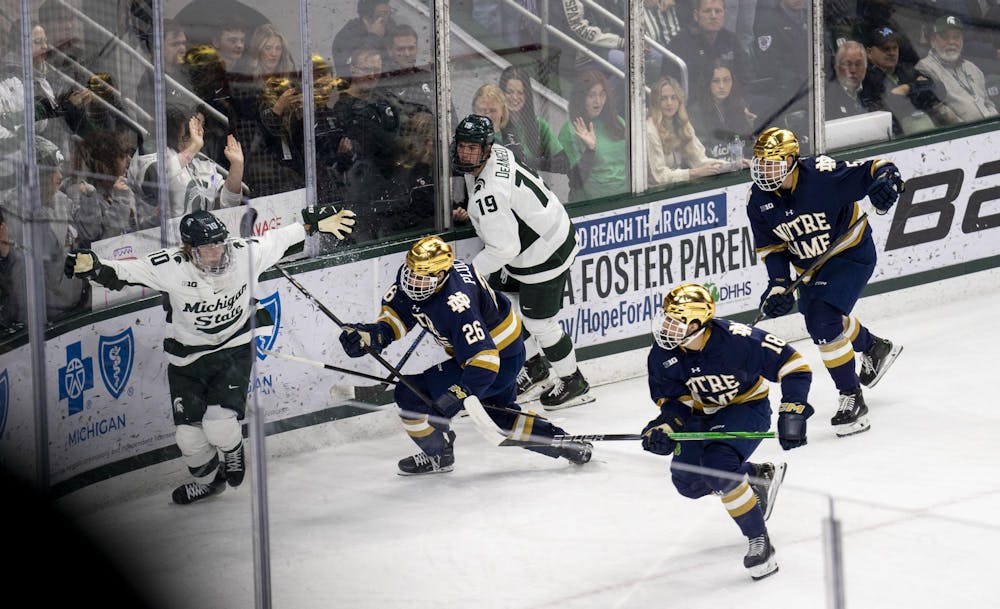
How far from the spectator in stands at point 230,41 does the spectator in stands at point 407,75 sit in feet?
2.15

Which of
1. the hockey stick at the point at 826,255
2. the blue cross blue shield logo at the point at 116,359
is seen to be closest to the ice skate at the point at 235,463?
the blue cross blue shield logo at the point at 116,359

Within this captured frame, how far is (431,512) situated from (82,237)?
4.08 ft

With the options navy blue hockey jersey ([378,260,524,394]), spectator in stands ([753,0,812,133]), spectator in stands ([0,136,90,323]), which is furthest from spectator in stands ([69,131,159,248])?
spectator in stands ([753,0,812,133])

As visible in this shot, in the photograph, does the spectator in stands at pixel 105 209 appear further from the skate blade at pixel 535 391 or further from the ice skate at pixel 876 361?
the ice skate at pixel 876 361

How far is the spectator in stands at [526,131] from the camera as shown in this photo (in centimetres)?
593

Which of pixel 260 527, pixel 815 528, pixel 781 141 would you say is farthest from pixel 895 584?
pixel 781 141

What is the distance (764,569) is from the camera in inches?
114

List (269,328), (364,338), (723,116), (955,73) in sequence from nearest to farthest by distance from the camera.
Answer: (269,328), (364,338), (723,116), (955,73)

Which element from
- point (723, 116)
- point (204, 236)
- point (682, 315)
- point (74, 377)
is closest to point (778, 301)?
point (682, 315)

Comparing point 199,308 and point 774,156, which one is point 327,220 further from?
point 774,156

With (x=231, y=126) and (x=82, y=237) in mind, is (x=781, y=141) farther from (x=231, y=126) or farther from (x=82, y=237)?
(x=82, y=237)

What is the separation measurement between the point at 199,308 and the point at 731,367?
1454 millimetres

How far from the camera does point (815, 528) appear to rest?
2596 millimetres

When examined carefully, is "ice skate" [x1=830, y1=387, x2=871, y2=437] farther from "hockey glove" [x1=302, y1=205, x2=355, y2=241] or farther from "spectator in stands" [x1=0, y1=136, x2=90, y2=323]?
"spectator in stands" [x1=0, y1=136, x2=90, y2=323]
